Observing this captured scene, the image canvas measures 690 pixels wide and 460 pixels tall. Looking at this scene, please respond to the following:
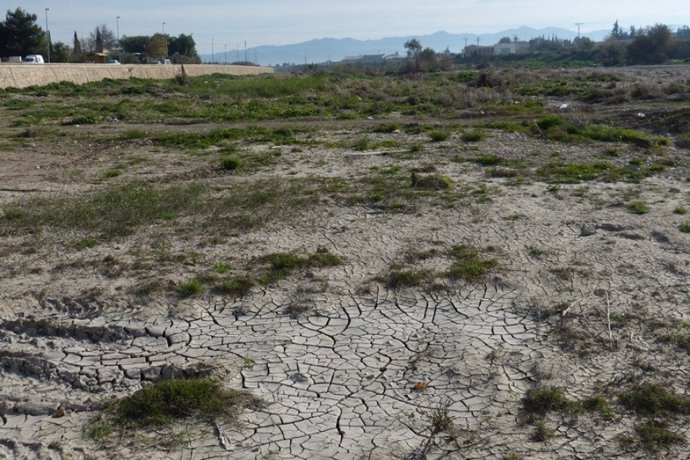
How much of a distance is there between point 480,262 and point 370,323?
1.81 m

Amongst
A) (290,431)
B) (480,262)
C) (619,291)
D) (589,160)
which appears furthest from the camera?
(589,160)

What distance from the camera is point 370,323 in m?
7.05

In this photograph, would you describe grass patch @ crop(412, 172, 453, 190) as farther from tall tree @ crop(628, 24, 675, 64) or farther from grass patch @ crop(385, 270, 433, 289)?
tall tree @ crop(628, 24, 675, 64)

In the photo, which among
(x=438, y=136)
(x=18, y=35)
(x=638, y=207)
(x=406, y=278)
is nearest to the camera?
(x=406, y=278)

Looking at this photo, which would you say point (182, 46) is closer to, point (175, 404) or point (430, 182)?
point (430, 182)

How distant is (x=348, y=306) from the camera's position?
292 inches

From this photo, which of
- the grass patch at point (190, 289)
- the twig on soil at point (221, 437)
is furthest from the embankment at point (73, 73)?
the twig on soil at point (221, 437)

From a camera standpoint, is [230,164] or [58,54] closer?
[230,164]

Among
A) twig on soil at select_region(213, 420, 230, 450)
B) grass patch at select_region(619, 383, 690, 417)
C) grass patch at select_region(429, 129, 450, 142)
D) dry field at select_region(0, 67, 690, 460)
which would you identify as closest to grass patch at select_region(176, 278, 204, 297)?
dry field at select_region(0, 67, 690, 460)

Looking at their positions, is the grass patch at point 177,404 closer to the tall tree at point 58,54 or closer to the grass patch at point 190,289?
the grass patch at point 190,289

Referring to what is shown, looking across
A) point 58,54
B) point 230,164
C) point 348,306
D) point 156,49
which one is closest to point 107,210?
point 230,164

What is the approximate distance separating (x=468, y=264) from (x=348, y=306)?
1.53 m

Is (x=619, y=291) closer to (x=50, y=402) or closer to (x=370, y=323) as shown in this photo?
(x=370, y=323)

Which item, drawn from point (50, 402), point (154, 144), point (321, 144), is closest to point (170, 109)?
point (154, 144)
